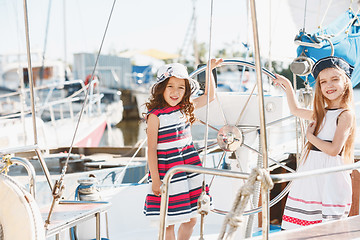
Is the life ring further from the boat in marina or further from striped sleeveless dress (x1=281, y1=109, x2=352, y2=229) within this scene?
striped sleeveless dress (x1=281, y1=109, x2=352, y2=229)

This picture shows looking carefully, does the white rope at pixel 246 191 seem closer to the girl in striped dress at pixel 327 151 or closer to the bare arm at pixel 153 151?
the bare arm at pixel 153 151

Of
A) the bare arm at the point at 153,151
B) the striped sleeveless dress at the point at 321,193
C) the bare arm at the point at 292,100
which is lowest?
the striped sleeveless dress at the point at 321,193

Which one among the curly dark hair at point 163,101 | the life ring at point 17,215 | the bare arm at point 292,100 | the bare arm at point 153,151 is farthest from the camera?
the bare arm at point 292,100

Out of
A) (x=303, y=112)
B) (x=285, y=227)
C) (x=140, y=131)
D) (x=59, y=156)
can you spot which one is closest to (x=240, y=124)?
(x=303, y=112)

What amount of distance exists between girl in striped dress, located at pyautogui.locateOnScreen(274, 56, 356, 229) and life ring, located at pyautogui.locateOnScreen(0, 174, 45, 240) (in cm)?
125

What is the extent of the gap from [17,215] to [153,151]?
2.32 ft

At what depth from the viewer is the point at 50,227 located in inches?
72.3

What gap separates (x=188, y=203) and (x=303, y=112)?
0.78 metres

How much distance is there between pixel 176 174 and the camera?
86.3 inches

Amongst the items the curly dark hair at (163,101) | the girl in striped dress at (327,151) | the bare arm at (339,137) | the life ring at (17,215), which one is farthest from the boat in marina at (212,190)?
the bare arm at (339,137)

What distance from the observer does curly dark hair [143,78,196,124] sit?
2.27 meters

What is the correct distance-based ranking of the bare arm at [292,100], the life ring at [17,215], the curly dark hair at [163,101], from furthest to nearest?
the bare arm at [292,100], the curly dark hair at [163,101], the life ring at [17,215]

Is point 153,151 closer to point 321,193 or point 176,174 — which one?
point 176,174

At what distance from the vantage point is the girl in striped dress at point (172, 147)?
2.17 meters
